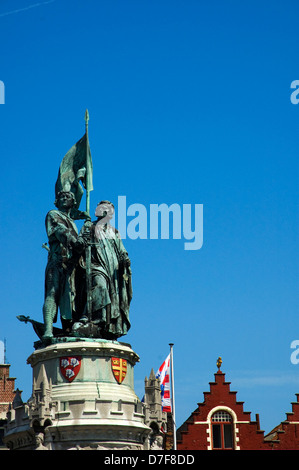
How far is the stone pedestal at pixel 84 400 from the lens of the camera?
33438 mm

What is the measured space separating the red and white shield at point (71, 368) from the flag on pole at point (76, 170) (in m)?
7.40

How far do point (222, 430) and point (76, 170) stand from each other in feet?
68.8

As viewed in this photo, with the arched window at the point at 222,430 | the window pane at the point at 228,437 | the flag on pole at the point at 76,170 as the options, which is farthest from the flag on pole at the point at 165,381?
the flag on pole at the point at 76,170

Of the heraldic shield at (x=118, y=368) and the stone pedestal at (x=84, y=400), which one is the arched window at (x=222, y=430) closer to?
the stone pedestal at (x=84, y=400)

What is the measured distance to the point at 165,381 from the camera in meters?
45.7

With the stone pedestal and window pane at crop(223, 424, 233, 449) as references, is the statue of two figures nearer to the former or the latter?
the stone pedestal

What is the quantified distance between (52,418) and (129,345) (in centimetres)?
455

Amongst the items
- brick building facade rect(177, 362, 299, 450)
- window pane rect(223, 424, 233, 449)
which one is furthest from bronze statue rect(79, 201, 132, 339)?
window pane rect(223, 424, 233, 449)

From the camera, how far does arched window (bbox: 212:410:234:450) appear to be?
53312 millimetres

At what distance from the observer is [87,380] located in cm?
3450
